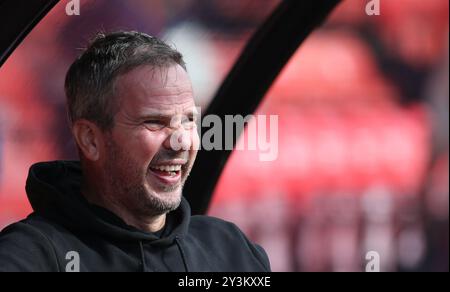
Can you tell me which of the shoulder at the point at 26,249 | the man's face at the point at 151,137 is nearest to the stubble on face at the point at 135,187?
the man's face at the point at 151,137

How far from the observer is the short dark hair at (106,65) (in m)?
1.34

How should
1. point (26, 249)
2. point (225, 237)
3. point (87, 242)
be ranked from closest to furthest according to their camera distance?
1. point (26, 249)
2. point (87, 242)
3. point (225, 237)

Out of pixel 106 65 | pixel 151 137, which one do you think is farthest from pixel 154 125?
pixel 106 65

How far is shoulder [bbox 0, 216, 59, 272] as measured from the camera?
4.02 ft

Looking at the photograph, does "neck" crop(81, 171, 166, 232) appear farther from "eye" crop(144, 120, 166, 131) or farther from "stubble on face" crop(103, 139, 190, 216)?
"eye" crop(144, 120, 166, 131)

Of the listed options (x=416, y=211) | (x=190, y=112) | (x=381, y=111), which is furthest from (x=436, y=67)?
(x=190, y=112)

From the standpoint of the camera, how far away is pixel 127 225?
138 centimetres

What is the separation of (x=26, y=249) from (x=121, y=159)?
0.21 meters

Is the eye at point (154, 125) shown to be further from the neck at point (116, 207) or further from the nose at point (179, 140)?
the neck at point (116, 207)

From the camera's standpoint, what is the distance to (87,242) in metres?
1.35

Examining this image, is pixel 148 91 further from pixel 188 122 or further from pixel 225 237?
pixel 225 237

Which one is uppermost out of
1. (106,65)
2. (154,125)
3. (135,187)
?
(106,65)

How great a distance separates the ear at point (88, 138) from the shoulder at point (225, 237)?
0.27 m

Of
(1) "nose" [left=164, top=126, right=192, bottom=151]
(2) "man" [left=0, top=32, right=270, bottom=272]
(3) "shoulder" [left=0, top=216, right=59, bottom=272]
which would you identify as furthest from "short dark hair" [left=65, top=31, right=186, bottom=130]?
(3) "shoulder" [left=0, top=216, right=59, bottom=272]
